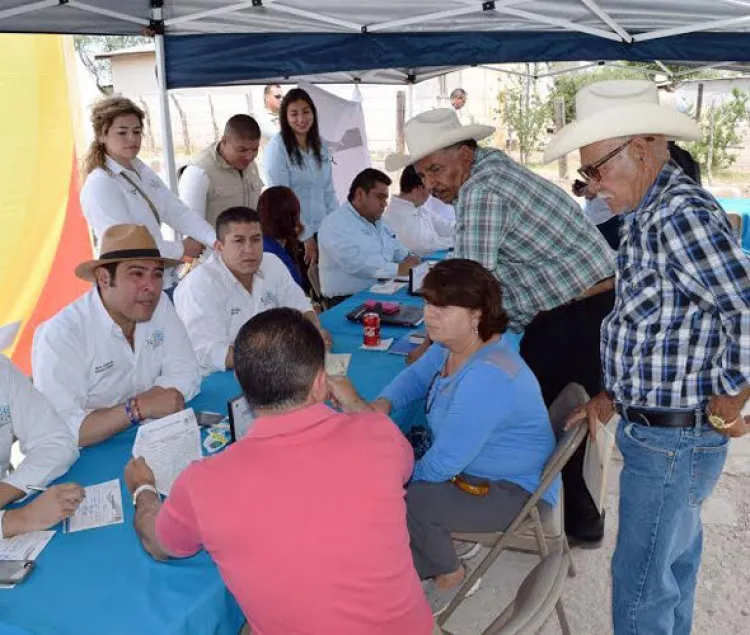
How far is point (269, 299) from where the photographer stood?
10.3ft

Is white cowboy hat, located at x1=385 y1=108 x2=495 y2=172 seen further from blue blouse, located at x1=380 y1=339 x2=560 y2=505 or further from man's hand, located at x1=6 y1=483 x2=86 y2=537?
man's hand, located at x1=6 y1=483 x2=86 y2=537

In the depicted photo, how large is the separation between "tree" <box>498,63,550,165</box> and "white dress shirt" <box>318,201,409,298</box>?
11.7m

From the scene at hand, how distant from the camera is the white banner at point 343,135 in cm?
735

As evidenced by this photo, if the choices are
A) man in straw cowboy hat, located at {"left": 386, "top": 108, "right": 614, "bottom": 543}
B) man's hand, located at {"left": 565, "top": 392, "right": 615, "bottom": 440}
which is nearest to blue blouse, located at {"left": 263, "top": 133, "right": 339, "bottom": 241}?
man in straw cowboy hat, located at {"left": 386, "top": 108, "right": 614, "bottom": 543}

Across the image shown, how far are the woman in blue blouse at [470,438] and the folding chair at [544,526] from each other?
64 mm

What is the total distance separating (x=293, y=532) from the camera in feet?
3.64

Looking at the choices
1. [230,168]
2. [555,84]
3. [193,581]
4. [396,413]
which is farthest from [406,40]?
[555,84]

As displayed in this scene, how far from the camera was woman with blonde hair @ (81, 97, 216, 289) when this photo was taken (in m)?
3.29

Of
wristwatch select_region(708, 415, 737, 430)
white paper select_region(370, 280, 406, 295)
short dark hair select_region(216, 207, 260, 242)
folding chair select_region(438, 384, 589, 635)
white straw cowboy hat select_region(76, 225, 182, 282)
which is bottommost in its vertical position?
folding chair select_region(438, 384, 589, 635)

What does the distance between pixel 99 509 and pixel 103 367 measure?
67cm

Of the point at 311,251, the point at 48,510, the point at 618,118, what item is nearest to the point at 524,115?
the point at 311,251

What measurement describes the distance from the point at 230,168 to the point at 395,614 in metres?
3.57

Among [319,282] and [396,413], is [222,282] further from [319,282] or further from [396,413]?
[319,282]

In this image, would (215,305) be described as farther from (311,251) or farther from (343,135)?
(343,135)
